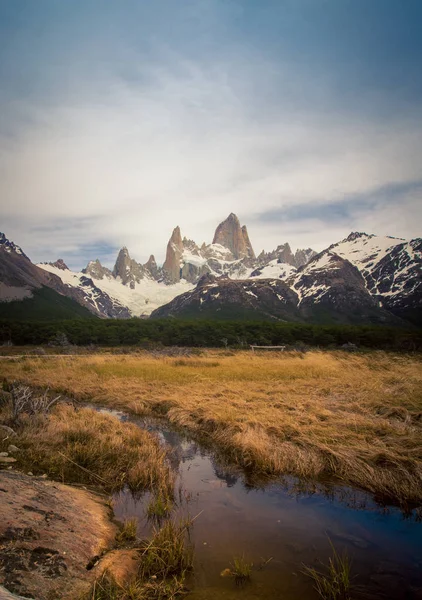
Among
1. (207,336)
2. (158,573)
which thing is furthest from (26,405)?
(207,336)

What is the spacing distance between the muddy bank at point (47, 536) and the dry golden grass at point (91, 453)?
1309 mm

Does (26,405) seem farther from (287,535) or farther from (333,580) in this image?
(333,580)

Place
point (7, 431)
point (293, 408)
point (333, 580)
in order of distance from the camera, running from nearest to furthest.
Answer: point (333, 580) < point (7, 431) < point (293, 408)

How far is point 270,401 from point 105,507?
1043cm

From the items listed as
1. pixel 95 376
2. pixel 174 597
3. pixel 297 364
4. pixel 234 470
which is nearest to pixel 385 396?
pixel 234 470

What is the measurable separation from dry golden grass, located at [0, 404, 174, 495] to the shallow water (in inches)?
23.3

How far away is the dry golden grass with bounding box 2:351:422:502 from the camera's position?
31.7 feet

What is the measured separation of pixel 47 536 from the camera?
19.0 ft

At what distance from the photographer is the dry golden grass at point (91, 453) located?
9109 millimetres

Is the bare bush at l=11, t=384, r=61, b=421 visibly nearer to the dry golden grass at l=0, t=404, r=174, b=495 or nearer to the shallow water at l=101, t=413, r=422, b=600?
the dry golden grass at l=0, t=404, r=174, b=495

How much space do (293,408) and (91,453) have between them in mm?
8793

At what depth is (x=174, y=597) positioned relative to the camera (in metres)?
5.11

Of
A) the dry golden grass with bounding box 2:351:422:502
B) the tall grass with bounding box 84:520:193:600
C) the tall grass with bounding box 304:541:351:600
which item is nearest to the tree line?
the dry golden grass with bounding box 2:351:422:502

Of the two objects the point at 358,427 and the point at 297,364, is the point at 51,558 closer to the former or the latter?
the point at 358,427
